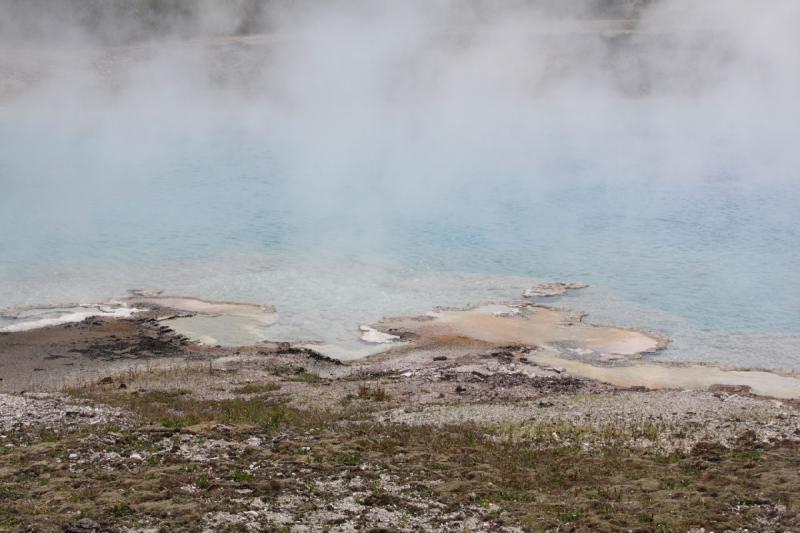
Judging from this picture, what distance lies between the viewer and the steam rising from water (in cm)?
3023

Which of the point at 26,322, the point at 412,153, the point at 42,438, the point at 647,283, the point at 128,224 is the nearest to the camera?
the point at 42,438

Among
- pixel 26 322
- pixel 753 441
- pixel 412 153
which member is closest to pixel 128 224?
pixel 26 322

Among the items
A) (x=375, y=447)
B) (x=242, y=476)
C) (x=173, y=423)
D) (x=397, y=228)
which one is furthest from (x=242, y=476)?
(x=397, y=228)

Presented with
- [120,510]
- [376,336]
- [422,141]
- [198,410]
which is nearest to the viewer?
[120,510]

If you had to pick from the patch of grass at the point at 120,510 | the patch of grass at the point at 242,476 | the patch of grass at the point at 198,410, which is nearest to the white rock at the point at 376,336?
the patch of grass at the point at 198,410

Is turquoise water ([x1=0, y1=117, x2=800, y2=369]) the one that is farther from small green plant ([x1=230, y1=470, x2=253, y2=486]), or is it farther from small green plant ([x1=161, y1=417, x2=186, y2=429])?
small green plant ([x1=230, y1=470, x2=253, y2=486])

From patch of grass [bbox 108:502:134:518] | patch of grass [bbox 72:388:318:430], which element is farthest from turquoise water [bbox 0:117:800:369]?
patch of grass [bbox 108:502:134:518]

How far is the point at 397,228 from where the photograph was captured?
33.1 m

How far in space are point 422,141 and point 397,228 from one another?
48.7 feet

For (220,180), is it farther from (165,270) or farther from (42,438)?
(42,438)

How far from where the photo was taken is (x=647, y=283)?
27141 mm

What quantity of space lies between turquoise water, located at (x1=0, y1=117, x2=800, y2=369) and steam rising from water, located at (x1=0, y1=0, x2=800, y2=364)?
162mm

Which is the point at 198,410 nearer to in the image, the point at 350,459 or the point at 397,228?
the point at 350,459

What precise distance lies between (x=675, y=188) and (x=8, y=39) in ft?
120
